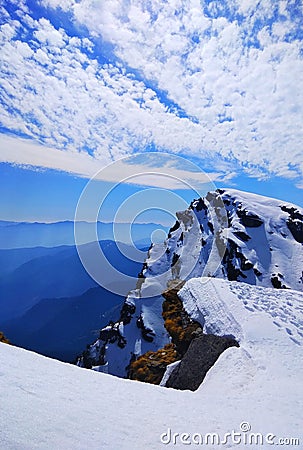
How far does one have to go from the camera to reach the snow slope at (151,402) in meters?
5.34

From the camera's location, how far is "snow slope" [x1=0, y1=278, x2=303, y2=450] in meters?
5.34

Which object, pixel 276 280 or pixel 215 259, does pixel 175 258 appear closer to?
pixel 215 259

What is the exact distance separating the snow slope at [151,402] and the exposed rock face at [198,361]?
1.91 feet

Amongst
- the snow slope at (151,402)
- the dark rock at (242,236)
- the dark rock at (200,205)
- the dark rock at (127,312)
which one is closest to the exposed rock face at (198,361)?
the snow slope at (151,402)

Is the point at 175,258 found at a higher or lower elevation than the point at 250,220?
lower

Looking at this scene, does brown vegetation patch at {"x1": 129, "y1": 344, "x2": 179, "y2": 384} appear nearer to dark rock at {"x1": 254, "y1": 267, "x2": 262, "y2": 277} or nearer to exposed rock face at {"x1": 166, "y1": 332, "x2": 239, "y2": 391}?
exposed rock face at {"x1": 166, "y1": 332, "x2": 239, "y2": 391}

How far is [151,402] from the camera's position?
7340 millimetres

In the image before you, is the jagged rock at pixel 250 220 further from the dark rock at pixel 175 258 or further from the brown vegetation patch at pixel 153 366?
the brown vegetation patch at pixel 153 366

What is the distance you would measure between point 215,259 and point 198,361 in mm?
66673

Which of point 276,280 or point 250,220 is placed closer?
point 276,280

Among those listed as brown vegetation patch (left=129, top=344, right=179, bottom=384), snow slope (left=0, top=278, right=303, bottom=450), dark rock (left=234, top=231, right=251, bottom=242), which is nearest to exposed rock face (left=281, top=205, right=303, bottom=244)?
dark rock (left=234, top=231, right=251, bottom=242)

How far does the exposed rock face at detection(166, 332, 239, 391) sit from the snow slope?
58 cm

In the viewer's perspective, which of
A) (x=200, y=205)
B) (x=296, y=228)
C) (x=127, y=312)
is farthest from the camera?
(x=200, y=205)

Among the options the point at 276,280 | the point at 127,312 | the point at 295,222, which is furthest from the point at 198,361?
the point at 295,222
